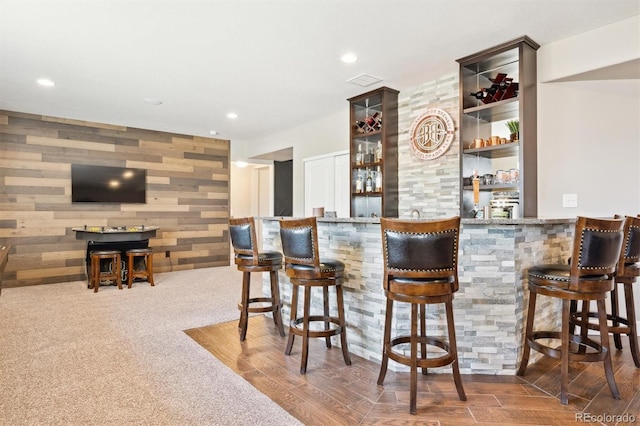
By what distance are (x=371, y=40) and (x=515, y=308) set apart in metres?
2.39

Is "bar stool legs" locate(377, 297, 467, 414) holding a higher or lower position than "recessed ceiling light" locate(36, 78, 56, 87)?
lower

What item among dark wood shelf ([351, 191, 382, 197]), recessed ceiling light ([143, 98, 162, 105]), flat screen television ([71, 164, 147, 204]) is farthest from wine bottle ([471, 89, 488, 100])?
flat screen television ([71, 164, 147, 204])

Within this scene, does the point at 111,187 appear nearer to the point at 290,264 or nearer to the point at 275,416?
the point at 290,264

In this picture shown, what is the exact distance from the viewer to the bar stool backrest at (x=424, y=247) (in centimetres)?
196

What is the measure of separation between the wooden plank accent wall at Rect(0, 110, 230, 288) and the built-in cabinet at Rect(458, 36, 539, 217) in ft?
16.1

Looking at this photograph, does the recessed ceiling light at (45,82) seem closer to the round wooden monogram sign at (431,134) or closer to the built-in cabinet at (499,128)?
the round wooden monogram sign at (431,134)

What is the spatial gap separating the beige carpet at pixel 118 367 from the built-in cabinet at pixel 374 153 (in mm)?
2111

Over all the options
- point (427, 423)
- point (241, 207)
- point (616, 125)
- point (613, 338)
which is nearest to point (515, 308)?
point (427, 423)

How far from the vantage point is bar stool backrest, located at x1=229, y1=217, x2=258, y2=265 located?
3052 millimetres

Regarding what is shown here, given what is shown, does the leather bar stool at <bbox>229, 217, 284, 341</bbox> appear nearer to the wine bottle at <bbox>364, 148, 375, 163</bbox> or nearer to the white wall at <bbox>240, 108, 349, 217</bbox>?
the wine bottle at <bbox>364, 148, 375, 163</bbox>

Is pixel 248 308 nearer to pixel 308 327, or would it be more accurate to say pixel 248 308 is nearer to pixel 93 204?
pixel 308 327

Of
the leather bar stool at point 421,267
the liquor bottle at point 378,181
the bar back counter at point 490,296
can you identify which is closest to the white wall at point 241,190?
the liquor bottle at point 378,181

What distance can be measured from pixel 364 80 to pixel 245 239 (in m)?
2.27

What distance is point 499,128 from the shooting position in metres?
3.77
